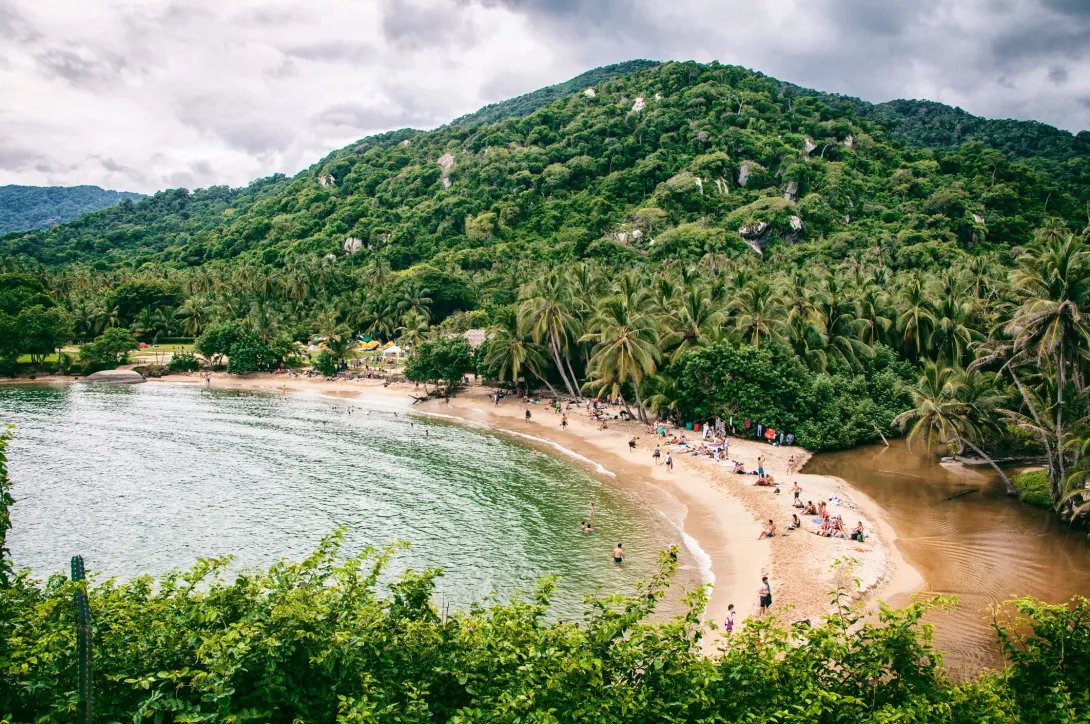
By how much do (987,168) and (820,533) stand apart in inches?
5630

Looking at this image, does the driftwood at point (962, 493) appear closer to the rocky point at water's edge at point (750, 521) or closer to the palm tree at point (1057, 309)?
the rocky point at water's edge at point (750, 521)

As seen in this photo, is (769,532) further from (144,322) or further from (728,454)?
(144,322)

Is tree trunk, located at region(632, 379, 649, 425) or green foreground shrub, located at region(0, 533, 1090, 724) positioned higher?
tree trunk, located at region(632, 379, 649, 425)

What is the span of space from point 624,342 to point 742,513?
617 inches

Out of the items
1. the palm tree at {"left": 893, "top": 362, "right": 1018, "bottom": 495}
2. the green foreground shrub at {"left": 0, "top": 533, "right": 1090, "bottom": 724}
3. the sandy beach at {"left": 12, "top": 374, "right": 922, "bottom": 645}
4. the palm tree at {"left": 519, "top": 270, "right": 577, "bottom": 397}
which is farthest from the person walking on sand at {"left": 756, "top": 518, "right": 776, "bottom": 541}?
the palm tree at {"left": 519, "top": 270, "right": 577, "bottom": 397}

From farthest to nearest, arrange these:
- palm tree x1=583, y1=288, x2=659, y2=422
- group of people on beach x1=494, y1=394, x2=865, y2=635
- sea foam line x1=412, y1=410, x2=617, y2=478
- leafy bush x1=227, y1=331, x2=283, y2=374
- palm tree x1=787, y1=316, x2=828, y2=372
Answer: leafy bush x1=227, y1=331, x2=283, y2=374 < palm tree x1=787, y1=316, x2=828, y2=372 < palm tree x1=583, y1=288, x2=659, y2=422 < sea foam line x1=412, y1=410, x2=617, y2=478 < group of people on beach x1=494, y1=394, x2=865, y2=635

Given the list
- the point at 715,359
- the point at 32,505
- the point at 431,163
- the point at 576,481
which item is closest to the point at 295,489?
the point at 32,505

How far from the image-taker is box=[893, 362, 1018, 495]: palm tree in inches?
1427

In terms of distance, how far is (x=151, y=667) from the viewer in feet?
36.6

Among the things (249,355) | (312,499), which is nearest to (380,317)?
(249,355)

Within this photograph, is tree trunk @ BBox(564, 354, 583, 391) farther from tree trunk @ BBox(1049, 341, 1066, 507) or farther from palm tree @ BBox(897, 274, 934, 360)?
tree trunk @ BBox(1049, 341, 1066, 507)

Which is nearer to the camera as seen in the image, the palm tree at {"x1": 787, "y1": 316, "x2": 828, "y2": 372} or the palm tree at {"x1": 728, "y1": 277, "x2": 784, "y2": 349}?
the palm tree at {"x1": 728, "y1": 277, "x2": 784, "y2": 349}

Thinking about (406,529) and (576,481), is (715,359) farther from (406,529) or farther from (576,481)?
(406,529)

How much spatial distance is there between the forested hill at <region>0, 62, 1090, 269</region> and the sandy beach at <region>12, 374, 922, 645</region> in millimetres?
67027
